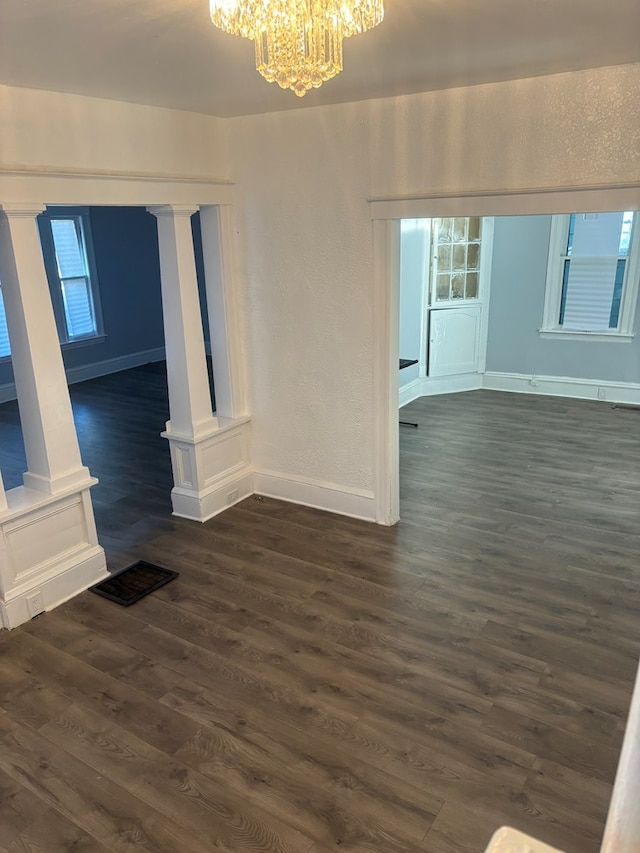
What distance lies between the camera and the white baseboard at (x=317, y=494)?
173 inches

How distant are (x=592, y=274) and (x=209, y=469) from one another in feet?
15.4

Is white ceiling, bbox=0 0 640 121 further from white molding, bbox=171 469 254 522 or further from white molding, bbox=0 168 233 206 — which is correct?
white molding, bbox=171 469 254 522

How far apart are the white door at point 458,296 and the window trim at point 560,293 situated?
0.66m

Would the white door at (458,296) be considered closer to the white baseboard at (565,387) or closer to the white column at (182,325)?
the white baseboard at (565,387)

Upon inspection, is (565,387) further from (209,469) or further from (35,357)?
(35,357)

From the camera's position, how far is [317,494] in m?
4.59

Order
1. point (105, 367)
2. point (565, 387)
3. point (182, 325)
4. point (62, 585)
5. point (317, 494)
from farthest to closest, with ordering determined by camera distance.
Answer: point (105, 367) → point (565, 387) → point (317, 494) → point (182, 325) → point (62, 585)

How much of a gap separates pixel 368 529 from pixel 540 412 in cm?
311

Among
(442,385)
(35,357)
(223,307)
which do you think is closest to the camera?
(35,357)

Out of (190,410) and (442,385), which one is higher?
(190,410)

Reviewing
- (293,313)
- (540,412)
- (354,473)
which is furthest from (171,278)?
(540,412)

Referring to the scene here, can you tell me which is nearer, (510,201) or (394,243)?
(510,201)

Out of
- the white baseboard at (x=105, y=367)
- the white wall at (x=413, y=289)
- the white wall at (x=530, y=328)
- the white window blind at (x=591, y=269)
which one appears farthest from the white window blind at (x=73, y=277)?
the white window blind at (x=591, y=269)

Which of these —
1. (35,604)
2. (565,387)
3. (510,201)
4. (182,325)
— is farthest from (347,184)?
(565,387)
